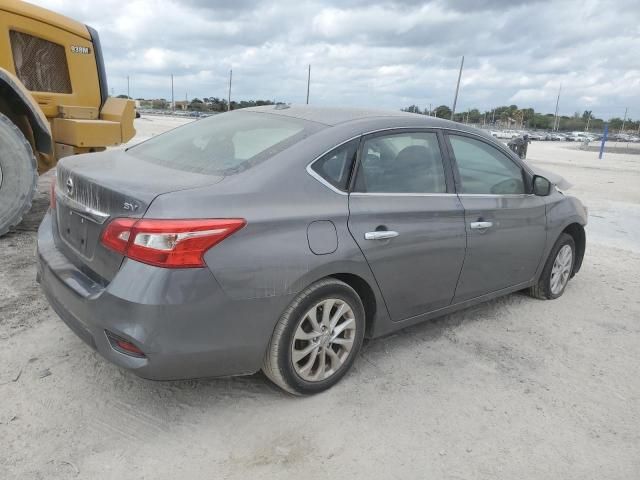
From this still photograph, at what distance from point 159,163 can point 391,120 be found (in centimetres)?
141

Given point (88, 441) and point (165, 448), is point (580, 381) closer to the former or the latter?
point (165, 448)

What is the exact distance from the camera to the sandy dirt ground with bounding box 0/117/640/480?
246 cm

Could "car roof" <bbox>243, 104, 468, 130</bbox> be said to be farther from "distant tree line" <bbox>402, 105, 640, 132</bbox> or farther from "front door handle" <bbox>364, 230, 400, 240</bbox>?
"distant tree line" <bbox>402, 105, 640, 132</bbox>

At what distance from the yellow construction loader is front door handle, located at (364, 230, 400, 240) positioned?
3.97m

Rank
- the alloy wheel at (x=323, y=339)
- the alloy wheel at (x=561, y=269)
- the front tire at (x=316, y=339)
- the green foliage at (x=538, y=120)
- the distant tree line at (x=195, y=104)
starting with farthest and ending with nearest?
the green foliage at (x=538, y=120), the distant tree line at (x=195, y=104), the alloy wheel at (x=561, y=269), the alloy wheel at (x=323, y=339), the front tire at (x=316, y=339)

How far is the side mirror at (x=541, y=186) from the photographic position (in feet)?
14.0

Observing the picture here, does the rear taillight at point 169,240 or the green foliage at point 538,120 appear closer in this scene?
the rear taillight at point 169,240

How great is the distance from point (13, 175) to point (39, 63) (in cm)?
195

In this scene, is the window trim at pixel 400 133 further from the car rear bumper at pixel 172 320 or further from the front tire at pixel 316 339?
the car rear bumper at pixel 172 320

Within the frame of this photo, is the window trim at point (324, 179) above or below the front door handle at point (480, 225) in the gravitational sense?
above

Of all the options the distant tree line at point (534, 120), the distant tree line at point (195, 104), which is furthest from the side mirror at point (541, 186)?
the distant tree line at point (534, 120)

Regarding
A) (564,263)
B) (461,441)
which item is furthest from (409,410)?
(564,263)

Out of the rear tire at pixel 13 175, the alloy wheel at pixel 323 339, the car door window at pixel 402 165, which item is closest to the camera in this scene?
the alloy wheel at pixel 323 339

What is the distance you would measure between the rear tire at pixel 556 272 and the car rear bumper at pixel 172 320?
9.41 feet
